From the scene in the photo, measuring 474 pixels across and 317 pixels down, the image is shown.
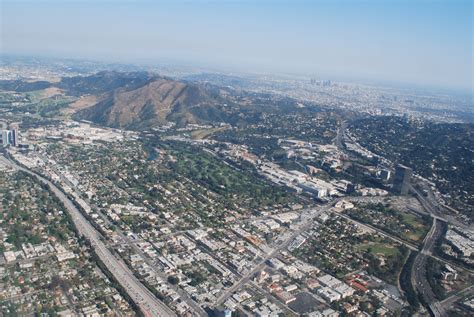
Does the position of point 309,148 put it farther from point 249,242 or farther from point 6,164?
point 6,164

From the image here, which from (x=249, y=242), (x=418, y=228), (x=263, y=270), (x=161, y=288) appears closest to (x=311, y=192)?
(x=418, y=228)


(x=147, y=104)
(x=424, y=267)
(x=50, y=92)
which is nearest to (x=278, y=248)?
(x=424, y=267)

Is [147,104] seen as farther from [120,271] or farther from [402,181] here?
[120,271]

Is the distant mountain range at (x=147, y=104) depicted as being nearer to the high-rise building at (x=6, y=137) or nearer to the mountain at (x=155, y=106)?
the mountain at (x=155, y=106)

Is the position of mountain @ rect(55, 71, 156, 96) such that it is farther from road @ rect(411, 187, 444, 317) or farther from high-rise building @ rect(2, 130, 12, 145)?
road @ rect(411, 187, 444, 317)

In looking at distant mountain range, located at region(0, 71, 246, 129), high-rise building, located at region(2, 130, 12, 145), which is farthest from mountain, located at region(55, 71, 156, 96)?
high-rise building, located at region(2, 130, 12, 145)

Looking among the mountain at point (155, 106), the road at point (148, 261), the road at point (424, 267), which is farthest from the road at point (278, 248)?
the mountain at point (155, 106)
